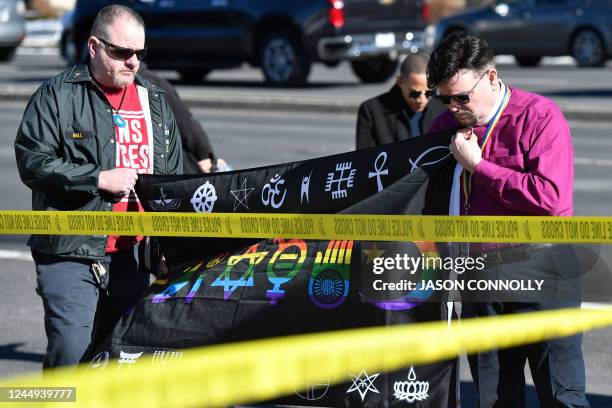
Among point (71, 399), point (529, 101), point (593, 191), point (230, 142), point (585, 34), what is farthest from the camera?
point (585, 34)

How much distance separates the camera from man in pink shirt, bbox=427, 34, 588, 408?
13.9 ft

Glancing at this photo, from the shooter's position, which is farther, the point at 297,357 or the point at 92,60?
the point at 92,60

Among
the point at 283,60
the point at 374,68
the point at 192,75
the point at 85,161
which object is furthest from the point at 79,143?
the point at 192,75

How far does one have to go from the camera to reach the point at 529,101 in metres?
4.32

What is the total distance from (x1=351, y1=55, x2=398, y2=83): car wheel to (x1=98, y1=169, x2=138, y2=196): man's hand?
55.3 ft

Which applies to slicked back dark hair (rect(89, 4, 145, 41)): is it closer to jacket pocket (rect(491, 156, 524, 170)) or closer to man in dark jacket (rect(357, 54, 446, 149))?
jacket pocket (rect(491, 156, 524, 170))

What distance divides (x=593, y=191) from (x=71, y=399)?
8.97 meters

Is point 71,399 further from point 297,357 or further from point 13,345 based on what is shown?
point 13,345

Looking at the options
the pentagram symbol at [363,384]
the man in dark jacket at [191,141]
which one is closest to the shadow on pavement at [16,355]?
the man in dark jacket at [191,141]

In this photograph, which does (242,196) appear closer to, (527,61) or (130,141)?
(130,141)

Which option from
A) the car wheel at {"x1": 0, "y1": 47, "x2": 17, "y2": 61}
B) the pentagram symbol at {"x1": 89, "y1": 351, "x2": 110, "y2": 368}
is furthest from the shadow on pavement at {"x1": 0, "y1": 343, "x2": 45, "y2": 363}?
the car wheel at {"x1": 0, "y1": 47, "x2": 17, "y2": 61}

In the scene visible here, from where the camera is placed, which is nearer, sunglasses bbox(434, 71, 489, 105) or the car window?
sunglasses bbox(434, 71, 489, 105)

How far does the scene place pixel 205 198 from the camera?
488 cm

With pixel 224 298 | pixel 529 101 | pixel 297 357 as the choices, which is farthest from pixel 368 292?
pixel 297 357
